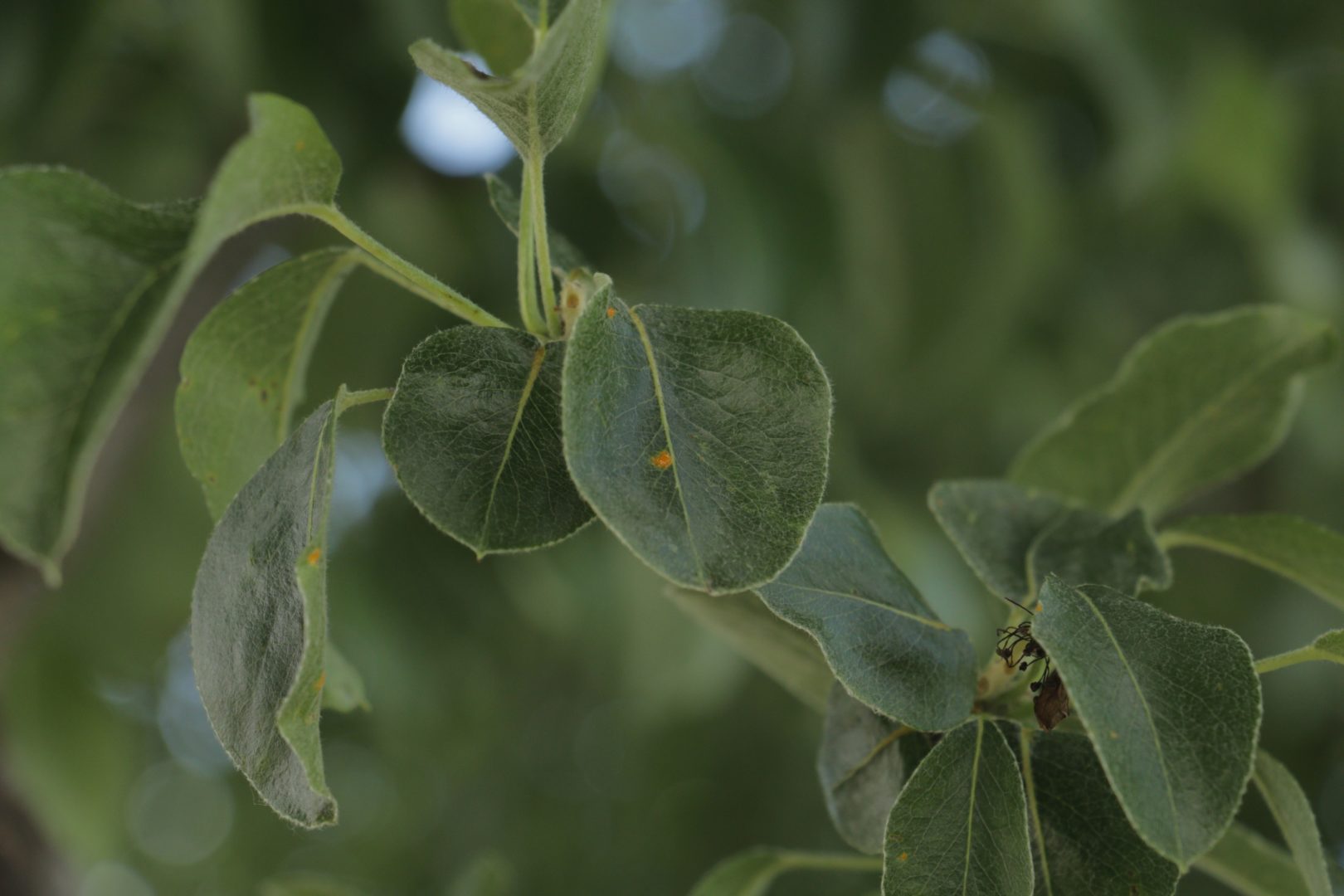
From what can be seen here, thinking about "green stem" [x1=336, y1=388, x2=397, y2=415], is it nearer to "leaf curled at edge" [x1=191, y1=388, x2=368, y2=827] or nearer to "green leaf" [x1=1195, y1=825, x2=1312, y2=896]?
"leaf curled at edge" [x1=191, y1=388, x2=368, y2=827]

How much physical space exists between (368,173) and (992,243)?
0.69 m

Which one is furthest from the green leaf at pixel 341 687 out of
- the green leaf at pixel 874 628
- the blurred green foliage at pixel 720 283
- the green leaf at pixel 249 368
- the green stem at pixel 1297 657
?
the blurred green foliage at pixel 720 283

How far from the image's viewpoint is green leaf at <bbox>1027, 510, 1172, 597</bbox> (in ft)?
1.45

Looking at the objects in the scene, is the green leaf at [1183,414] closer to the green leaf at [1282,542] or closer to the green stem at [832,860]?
the green leaf at [1282,542]

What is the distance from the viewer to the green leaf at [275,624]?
0.31 m

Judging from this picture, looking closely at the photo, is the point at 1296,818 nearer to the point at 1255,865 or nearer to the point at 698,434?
the point at 1255,865

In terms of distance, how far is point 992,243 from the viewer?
4.76 feet

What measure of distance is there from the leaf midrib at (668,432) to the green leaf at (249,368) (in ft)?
0.38

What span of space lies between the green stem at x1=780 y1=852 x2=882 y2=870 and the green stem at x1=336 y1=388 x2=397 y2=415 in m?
0.25

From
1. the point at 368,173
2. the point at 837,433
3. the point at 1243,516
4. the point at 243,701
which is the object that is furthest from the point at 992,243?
the point at 243,701

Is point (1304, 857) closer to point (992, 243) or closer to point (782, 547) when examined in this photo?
Result: point (782, 547)

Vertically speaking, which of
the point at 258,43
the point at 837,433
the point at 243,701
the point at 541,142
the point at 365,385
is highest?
the point at 541,142

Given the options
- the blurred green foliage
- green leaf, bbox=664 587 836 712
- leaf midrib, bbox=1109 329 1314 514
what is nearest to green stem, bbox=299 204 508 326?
green leaf, bbox=664 587 836 712

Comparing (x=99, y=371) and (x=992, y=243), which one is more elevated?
(x=99, y=371)
